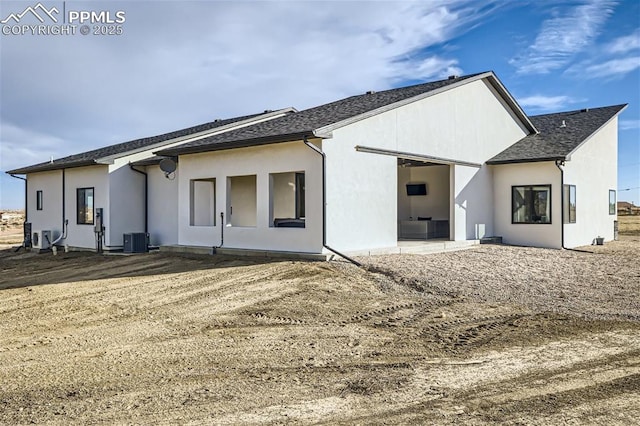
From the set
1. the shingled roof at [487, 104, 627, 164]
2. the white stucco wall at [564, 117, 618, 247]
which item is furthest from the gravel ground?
the shingled roof at [487, 104, 627, 164]

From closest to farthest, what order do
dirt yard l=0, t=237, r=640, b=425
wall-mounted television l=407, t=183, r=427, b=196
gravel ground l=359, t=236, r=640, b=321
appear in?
dirt yard l=0, t=237, r=640, b=425
gravel ground l=359, t=236, r=640, b=321
wall-mounted television l=407, t=183, r=427, b=196

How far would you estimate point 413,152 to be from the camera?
1423cm

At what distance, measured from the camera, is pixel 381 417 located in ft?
12.9

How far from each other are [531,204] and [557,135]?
375cm

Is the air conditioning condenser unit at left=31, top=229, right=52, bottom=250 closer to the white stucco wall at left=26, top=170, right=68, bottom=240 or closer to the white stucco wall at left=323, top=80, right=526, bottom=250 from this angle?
the white stucco wall at left=26, top=170, right=68, bottom=240

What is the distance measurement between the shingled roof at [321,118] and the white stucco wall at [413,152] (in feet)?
0.85

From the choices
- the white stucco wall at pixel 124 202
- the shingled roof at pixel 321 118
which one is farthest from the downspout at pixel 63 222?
the shingled roof at pixel 321 118

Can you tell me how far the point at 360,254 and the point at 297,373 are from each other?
7206mm

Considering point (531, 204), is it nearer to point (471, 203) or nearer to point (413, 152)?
point (471, 203)

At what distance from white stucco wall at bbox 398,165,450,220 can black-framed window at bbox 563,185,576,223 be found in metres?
4.01

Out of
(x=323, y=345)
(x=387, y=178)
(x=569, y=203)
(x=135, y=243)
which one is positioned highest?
(x=387, y=178)

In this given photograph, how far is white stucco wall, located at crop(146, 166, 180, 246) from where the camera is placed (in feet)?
51.8

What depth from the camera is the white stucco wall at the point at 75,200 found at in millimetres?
15852

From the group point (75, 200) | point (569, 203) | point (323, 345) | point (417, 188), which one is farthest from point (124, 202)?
point (569, 203)
